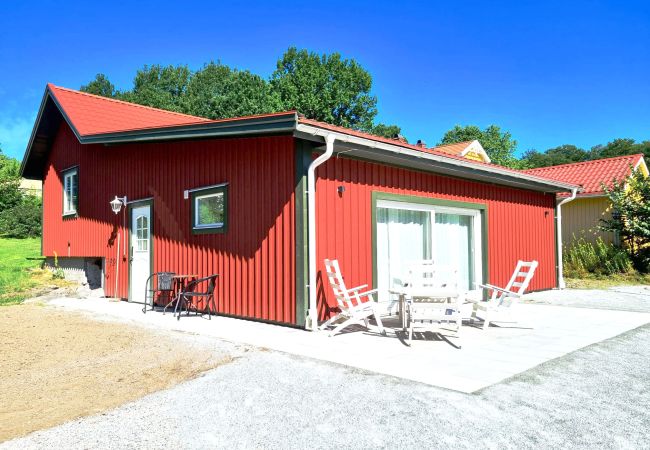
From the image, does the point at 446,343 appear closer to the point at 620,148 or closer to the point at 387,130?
the point at 387,130

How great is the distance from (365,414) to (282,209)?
12.4 ft

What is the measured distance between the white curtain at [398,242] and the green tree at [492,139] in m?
38.4

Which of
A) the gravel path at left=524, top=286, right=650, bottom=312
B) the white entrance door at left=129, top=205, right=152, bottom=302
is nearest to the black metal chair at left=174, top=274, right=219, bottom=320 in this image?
the white entrance door at left=129, top=205, right=152, bottom=302

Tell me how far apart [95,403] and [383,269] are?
479 cm

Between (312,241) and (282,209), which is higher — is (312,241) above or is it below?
below

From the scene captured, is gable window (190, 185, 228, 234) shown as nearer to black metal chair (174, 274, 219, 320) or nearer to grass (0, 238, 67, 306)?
black metal chair (174, 274, 219, 320)

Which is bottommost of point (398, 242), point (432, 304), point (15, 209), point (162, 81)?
point (432, 304)

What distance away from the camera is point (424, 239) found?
8.27 meters

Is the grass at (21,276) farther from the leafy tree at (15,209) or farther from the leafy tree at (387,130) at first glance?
the leafy tree at (387,130)

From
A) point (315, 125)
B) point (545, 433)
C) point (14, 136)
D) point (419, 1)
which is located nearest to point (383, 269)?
point (315, 125)

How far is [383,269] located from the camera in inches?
294

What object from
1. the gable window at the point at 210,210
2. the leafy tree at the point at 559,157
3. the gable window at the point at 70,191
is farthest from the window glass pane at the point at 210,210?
the leafy tree at the point at 559,157

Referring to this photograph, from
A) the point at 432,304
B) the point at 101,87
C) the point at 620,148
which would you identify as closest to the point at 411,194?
the point at 432,304

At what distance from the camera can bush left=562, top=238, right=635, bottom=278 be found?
44.7ft
